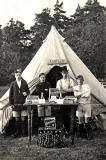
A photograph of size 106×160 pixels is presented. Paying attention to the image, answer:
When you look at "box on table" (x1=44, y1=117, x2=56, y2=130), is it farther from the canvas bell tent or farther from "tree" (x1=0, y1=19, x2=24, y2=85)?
"tree" (x1=0, y1=19, x2=24, y2=85)

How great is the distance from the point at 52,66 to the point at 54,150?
3.28m

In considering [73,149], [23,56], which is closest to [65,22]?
[23,56]

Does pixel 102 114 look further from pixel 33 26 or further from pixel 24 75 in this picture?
pixel 33 26

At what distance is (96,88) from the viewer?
787 cm

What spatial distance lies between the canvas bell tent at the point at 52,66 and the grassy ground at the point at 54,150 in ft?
3.82

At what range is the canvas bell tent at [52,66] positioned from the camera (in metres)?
7.51

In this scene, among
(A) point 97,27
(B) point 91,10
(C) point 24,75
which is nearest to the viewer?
(C) point 24,75

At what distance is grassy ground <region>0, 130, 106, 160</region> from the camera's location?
503cm

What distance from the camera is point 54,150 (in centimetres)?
553

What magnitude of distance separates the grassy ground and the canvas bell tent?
1.17 metres

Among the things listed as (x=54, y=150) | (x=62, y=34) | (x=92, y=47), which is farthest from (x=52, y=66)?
(x=62, y=34)

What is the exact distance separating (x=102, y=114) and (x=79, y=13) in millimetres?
29593

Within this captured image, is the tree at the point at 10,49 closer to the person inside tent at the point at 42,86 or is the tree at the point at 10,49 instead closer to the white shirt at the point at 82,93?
the person inside tent at the point at 42,86

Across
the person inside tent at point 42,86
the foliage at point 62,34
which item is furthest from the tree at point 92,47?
the person inside tent at point 42,86
